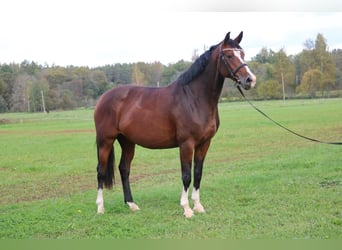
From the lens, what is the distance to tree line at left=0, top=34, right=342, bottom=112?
40625 millimetres

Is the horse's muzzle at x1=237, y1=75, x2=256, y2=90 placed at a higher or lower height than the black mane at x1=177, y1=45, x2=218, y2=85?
lower

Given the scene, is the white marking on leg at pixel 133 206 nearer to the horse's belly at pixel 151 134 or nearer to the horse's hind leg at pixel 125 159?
the horse's hind leg at pixel 125 159

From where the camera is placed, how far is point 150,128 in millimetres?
5363

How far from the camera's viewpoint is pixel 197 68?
17.0 feet

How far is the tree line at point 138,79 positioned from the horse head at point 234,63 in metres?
32.7

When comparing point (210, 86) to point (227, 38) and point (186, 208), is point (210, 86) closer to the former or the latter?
point (227, 38)

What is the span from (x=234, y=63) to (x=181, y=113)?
3.21ft

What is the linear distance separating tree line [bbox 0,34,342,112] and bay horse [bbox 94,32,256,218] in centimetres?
3207

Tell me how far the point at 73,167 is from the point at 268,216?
6897mm

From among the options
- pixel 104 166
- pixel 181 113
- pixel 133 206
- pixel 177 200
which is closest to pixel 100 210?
pixel 133 206

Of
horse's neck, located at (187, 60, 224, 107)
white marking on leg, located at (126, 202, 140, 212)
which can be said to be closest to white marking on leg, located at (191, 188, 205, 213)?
white marking on leg, located at (126, 202, 140, 212)

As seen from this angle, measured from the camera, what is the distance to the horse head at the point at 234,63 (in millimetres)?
4652

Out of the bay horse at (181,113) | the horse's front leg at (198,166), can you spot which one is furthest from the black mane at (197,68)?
the horse's front leg at (198,166)

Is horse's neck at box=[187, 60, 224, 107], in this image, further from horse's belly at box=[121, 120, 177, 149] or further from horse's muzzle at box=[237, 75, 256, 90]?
horse's belly at box=[121, 120, 177, 149]
